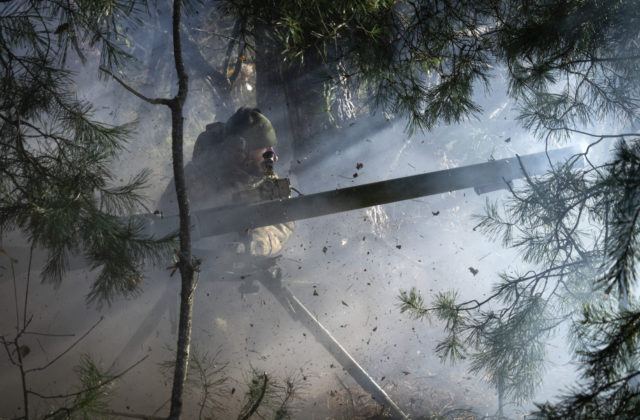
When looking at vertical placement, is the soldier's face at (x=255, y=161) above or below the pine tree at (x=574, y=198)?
above

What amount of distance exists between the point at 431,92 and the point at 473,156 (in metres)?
6.64

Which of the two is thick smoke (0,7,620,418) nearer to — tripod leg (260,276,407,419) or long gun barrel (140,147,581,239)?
tripod leg (260,276,407,419)

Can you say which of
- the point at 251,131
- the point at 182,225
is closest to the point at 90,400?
the point at 182,225

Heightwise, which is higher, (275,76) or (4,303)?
(275,76)

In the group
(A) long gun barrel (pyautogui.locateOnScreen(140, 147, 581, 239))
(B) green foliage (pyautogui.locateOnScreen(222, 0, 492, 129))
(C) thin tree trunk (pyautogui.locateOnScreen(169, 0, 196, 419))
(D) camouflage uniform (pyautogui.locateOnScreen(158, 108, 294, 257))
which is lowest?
(C) thin tree trunk (pyautogui.locateOnScreen(169, 0, 196, 419))

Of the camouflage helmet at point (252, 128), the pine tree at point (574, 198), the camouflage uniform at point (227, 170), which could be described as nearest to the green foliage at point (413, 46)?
the pine tree at point (574, 198)

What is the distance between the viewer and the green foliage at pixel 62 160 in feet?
4.80

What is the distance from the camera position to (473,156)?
834 cm

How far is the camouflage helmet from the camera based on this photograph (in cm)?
343

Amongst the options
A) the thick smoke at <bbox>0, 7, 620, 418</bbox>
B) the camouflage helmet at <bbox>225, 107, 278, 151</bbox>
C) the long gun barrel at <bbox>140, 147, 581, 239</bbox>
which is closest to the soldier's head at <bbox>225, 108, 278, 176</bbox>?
the camouflage helmet at <bbox>225, 107, 278, 151</bbox>

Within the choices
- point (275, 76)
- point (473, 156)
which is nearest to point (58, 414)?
point (275, 76)

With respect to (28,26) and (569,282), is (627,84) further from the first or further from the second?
(28,26)

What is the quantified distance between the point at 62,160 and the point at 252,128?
6.32 ft

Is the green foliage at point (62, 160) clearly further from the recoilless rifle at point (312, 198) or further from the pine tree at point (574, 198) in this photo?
the pine tree at point (574, 198)
